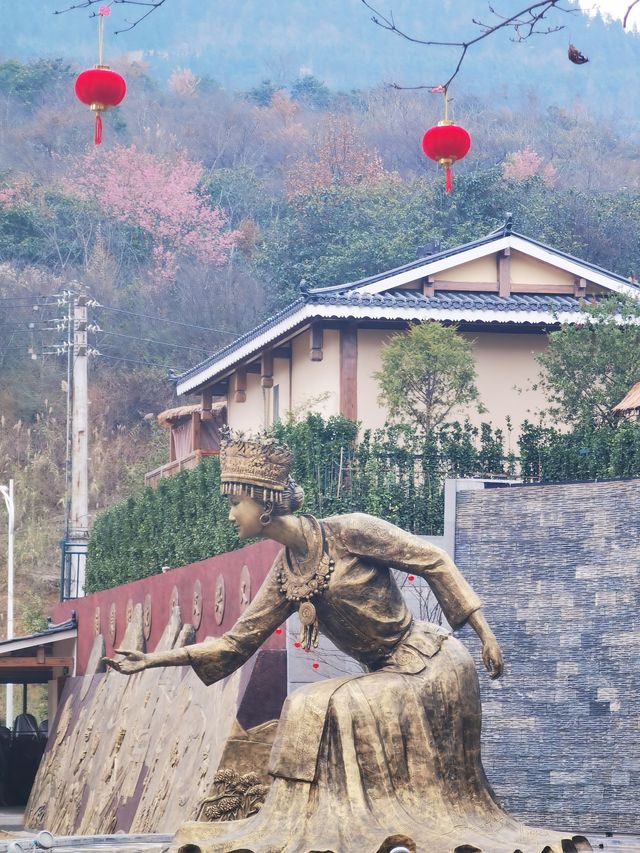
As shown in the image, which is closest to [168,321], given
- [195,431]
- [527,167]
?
[527,167]

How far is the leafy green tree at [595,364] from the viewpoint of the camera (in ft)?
57.1

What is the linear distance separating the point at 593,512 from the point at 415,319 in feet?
18.9

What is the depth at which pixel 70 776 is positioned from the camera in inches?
694

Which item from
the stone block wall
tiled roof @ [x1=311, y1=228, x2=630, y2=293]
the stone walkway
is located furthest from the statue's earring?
tiled roof @ [x1=311, y1=228, x2=630, y2=293]

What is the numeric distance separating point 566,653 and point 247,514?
6.30m

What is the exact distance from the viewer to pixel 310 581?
27.1 ft

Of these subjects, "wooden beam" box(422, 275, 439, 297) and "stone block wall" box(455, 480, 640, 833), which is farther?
"wooden beam" box(422, 275, 439, 297)

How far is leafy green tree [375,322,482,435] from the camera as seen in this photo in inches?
704

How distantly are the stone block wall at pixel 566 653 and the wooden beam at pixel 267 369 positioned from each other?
8.00 meters

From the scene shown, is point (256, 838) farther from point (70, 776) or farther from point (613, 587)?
point (70, 776)

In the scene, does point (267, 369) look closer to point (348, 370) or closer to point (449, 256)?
point (348, 370)

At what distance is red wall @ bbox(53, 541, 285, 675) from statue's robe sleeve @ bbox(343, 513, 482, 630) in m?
4.89

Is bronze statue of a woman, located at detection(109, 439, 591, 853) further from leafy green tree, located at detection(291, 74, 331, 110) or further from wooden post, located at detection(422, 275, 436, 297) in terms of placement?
leafy green tree, located at detection(291, 74, 331, 110)

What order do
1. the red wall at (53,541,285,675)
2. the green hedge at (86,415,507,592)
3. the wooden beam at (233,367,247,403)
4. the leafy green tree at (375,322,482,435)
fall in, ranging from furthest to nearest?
the wooden beam at (233,367,247,403) < the leafy green tree at (375,322,482,435) < the green hedge at (86,415,507,592) < the red wall at (53,541,285,675)
